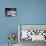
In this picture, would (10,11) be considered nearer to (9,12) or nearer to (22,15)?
(9,12)

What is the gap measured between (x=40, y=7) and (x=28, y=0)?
1.14 feet

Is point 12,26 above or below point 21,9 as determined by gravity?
below

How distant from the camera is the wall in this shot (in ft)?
9.93

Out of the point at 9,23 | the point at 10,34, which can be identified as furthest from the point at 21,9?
the point at 10,34

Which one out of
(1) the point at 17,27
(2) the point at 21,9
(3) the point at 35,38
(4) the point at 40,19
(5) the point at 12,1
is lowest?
(3) the point at 35,38

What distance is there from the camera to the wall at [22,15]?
9.93 ft

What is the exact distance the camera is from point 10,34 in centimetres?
299

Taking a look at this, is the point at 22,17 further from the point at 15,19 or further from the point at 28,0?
Answer: the point at 28,0

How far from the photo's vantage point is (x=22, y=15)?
3.05 meters

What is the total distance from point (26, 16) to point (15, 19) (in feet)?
0.93

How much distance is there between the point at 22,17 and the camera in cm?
305

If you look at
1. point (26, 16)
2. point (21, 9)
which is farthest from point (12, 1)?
point (26, 16)

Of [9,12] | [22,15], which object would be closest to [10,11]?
[9,12]

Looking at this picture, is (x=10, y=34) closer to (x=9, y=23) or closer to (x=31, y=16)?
(x=9, y=23)
